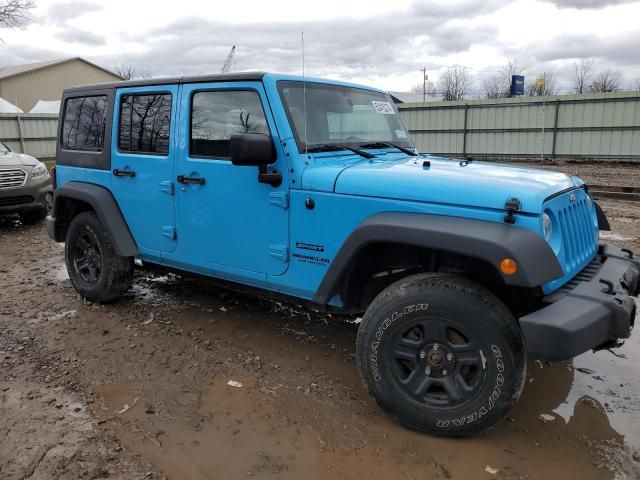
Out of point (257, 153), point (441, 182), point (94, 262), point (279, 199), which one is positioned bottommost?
point (94, 262)

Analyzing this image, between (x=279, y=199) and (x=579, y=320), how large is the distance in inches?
72.6

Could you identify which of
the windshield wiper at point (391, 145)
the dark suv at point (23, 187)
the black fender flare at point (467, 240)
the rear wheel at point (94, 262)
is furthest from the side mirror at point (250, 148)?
the dark suv at point (23, 187)

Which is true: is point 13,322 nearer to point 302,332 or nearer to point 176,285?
point 176,285

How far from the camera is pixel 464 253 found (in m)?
2.62

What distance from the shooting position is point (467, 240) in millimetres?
2604

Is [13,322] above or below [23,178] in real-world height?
below

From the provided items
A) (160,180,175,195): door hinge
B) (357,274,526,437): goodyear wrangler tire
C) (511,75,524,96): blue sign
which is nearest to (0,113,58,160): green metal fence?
(160,180,175,195): door hinge

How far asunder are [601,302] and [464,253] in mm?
708

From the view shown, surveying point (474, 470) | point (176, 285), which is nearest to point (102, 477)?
point (474, 470)

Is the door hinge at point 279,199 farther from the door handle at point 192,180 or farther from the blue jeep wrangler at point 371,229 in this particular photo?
the door handle at point 192,180

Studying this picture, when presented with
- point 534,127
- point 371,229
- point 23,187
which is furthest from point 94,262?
point 534,127

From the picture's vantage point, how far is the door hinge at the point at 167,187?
4.02 metres

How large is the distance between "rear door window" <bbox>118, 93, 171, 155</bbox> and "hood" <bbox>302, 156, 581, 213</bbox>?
4.83ft

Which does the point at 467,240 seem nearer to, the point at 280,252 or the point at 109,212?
the point at 280,252
